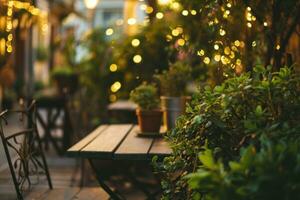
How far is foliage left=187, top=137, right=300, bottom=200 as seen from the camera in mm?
2094

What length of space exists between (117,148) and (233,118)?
3.30 feet

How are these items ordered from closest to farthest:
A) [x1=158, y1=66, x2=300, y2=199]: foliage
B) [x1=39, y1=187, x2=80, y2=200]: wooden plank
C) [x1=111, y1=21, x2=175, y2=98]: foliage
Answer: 1. [x1=158, y1=66, x2=300, y2=199]: foliage
2. [x1=39, y1=187, x2=80, y2=200]: wooden plank
3. [x1=111, y1=21, x2=175, y2=98]: foliage

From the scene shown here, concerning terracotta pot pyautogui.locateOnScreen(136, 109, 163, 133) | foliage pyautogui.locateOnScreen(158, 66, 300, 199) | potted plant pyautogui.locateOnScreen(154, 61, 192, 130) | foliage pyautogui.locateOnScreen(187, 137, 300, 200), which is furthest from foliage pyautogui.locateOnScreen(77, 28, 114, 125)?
foliage pyautogui.locateOnScreen(187, 137, 300, 200)

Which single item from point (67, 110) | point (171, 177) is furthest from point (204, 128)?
point (67, 110)

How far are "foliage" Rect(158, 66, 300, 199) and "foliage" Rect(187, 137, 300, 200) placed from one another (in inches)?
10.0

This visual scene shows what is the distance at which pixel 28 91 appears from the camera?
26.5 ft

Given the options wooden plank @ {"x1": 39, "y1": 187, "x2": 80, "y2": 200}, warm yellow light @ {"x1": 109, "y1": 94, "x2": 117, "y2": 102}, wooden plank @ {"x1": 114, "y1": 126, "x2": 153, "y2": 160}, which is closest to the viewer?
wooden plank @ {"x1": 114, "y1": 126, "x2": 153, "y2": 160}

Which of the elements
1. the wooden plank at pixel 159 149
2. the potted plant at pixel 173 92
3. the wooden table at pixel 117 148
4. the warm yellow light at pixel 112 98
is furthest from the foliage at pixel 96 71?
the wooden plank at pixel 159 149

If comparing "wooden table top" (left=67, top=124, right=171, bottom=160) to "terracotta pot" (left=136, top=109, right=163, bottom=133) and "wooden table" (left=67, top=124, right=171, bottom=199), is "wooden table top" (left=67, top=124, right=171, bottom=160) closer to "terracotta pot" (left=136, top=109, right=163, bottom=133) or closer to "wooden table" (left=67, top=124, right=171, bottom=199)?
"wooden table" (left=67, top=124, right=171, bottom=199)

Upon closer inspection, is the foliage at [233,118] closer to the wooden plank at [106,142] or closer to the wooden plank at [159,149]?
the wooden plank at [159,149]

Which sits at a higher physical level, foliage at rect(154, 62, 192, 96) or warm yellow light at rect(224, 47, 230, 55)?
warm yellow light at rect(224, 47, 230, 55)

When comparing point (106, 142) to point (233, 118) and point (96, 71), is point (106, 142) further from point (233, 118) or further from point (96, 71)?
point (96, 71)

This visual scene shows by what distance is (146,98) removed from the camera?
4.22 metres

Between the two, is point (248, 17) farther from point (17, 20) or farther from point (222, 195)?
point (17, 20)
